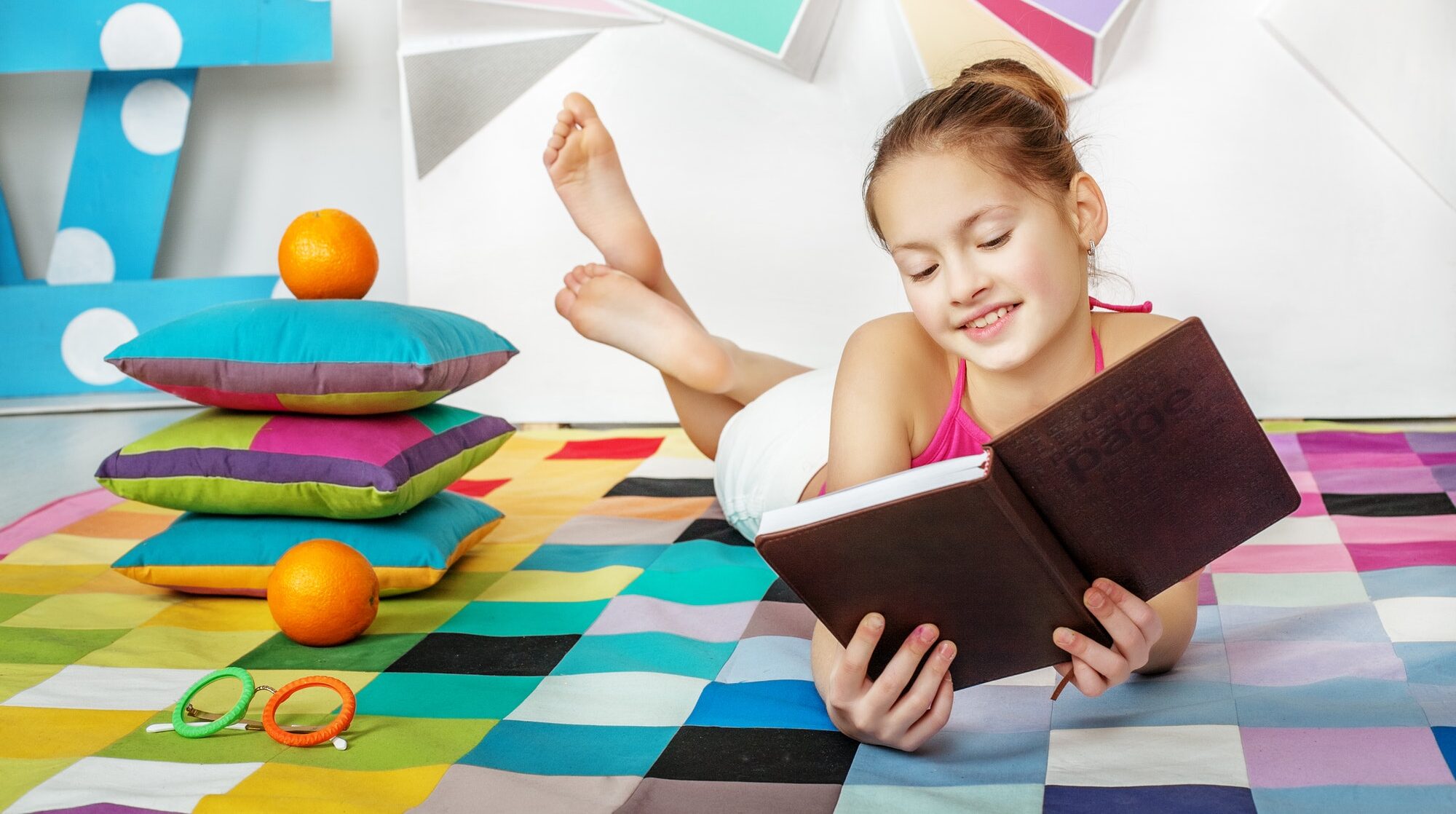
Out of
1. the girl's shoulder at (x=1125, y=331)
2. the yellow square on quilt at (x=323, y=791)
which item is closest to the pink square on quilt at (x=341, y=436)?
the yellow square on quilt at (x=323, y=791)

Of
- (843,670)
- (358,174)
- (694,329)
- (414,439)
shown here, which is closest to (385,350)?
(414,439)

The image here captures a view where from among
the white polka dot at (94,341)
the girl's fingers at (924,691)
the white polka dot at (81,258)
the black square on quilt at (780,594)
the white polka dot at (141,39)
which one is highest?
the white polka dot at (141,39)

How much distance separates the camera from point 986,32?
8.13ft

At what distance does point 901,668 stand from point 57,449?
2273 mm

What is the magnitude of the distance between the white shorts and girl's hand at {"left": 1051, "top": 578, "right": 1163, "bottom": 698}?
0.64 m

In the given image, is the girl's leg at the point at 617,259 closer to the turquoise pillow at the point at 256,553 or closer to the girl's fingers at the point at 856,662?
the turquoise pillow at the point at 256,553

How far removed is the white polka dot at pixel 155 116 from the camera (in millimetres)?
3100

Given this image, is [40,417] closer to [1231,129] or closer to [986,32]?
[986,32]

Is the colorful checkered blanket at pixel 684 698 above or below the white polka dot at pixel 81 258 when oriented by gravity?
below

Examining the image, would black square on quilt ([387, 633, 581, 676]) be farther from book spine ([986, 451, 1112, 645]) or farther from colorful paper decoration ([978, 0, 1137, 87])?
colorful paper decoration ([978, 0, 1137, 87])

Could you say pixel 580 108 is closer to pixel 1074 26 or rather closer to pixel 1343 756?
pixel 1074 26

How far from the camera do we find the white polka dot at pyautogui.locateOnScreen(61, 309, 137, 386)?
124 inches

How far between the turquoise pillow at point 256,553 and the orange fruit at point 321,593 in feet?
0.46

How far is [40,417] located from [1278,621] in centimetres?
286
